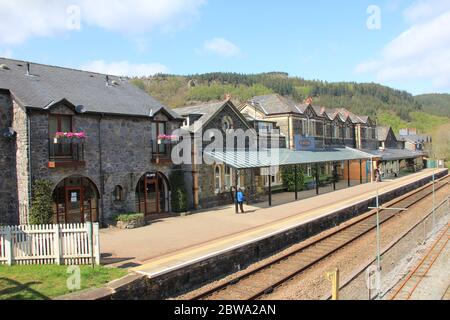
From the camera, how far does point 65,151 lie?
55.7 ft

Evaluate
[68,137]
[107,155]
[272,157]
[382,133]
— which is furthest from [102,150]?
[382,133]

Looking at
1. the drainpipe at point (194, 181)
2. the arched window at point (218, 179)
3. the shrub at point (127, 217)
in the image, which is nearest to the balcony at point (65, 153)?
the shrub at point (127, 217)

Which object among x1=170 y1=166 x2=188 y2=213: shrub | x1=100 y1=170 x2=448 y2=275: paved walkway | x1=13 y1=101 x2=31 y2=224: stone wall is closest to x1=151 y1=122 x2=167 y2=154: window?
x1=170 y1=166 x2=188 y2=213: shrub

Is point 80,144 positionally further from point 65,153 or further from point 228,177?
point 228,177

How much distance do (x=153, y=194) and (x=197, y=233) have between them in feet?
19.8

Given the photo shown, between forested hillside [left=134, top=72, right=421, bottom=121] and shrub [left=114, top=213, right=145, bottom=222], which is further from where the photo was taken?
forested hillside [left=134, top=72, right=421, bottom=121]

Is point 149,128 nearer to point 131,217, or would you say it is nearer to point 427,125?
point 131,217

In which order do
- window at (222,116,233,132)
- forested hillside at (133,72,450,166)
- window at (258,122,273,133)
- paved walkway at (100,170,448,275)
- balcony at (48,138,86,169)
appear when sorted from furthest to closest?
forested hillside at (133,72,450,166)
window at (258,122,273,133)
window at (222,116,233,132)
balcony at (48,138,86,169)
paved walkway at (100,170,448,275)

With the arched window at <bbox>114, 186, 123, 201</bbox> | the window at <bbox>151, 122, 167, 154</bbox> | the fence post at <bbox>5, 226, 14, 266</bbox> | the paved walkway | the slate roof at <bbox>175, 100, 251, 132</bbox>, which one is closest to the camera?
the fence post at <bbox>5, 226, 14, 266</bbox>

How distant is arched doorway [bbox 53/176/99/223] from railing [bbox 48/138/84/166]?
0.98m

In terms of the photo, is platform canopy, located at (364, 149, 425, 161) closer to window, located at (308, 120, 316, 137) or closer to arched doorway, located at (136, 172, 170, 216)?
window, located at (308, 120, 316, 137)

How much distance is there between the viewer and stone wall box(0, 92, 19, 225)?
52.4 ft

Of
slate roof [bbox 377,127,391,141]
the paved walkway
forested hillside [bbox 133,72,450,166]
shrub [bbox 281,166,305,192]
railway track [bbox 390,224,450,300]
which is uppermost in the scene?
forested hillside [bbox 133,72,450,166]
